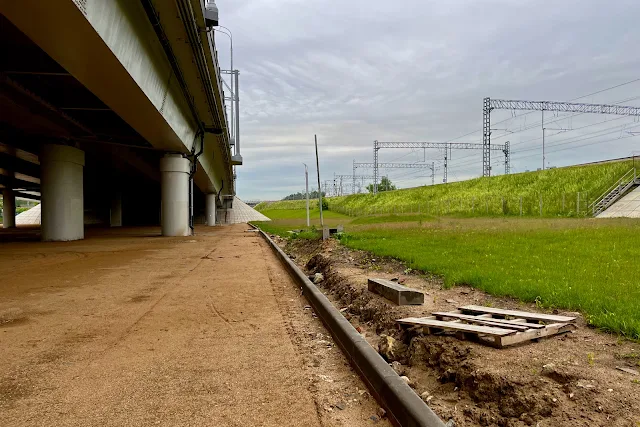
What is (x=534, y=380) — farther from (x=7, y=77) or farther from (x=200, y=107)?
(x=200, y=107)

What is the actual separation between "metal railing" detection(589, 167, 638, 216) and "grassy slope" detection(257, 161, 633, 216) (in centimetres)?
76

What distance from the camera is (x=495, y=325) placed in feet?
14.4

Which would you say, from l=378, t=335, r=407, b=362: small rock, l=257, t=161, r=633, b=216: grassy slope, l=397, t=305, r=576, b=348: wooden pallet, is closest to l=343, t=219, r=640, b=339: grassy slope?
l=397, t=305, r=576, b=348: wooden pallet

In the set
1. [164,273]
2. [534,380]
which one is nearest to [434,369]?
[534,380]

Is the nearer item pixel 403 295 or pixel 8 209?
pixel 403 295

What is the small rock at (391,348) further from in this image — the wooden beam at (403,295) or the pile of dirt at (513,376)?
the wooden beam at (403,295)

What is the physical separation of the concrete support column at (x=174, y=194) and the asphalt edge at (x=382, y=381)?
20.6m

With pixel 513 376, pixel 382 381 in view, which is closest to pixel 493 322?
pixel 513 376

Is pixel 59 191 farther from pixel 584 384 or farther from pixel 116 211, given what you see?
pixel 116 211

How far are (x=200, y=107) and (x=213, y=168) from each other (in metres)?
17.1

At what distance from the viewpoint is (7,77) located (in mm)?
13109

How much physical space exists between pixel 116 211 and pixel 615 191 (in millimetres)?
49912

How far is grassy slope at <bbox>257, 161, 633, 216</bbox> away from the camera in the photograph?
3969 cm

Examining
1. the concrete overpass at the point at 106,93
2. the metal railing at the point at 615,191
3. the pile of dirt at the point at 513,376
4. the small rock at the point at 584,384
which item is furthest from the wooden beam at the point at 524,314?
the metal railing at the point at 615,191
